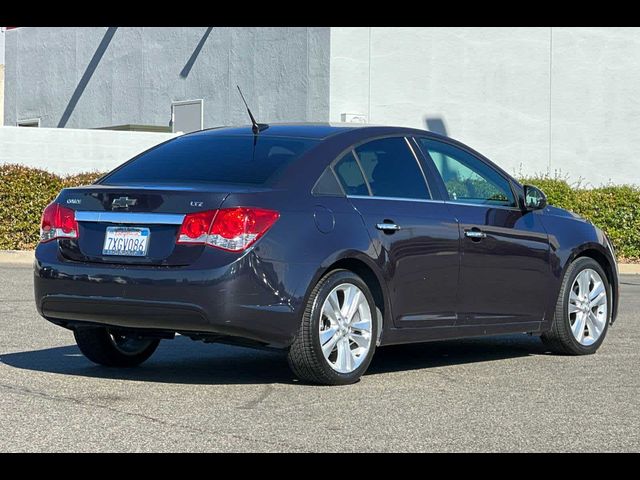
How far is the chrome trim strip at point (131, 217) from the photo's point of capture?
7.58 meters

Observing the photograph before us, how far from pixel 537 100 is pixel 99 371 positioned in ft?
72.1

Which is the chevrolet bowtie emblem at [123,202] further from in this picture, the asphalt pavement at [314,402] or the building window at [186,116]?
the building window at [186,116]

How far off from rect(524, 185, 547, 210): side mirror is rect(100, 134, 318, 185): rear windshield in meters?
1.94

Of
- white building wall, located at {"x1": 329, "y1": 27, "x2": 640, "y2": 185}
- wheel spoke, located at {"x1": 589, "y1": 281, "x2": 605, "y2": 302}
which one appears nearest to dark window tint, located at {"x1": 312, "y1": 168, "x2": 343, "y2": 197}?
wheel spoke, located at {"x1": 589, "y1": 281, "x2": 605, "y2": 302}

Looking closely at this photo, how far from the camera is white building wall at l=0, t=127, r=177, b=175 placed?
2480 cm

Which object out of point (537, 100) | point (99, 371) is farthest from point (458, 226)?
point (537, 100)

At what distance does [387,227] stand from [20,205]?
1403 centimetres

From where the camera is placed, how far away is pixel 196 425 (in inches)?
257

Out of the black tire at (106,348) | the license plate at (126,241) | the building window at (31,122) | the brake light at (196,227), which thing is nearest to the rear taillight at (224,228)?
the brake light at (196,227)

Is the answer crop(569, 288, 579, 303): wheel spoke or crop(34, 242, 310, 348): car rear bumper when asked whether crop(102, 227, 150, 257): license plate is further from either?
crop(569, 288, 579, 303): wheel spoke

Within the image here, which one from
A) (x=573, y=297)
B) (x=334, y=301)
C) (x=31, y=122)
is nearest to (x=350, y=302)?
(x=334, y=301)
